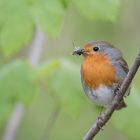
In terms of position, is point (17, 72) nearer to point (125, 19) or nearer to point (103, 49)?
point (103, 49)

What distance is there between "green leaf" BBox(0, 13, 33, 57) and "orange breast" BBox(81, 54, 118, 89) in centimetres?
38

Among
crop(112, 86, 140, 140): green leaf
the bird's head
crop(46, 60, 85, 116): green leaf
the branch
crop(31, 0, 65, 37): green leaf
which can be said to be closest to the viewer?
the branch

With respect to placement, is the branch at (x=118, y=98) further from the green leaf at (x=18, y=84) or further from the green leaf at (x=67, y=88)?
the green leaf at (x=18, y=84)

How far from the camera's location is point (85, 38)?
582 centimetres

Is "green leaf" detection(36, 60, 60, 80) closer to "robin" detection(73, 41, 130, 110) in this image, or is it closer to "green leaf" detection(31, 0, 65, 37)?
"robin" detection(73, 41, 130, 110)

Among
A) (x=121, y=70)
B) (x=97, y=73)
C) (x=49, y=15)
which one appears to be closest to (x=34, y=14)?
(x=49, y=15)

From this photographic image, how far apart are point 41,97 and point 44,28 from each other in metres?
3.07

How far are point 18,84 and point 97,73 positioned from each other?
69 centimetres

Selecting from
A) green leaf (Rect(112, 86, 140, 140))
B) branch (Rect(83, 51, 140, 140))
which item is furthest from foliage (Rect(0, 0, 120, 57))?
green leaf (Rect(112, 86, 140, 140))

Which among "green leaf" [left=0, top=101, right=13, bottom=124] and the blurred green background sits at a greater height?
the blurred green background

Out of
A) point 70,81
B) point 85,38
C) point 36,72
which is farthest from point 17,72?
point 85,38

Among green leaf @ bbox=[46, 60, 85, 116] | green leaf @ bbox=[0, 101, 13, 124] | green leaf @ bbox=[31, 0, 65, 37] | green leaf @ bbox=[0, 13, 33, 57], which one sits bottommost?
green leaf @ bbox=[0, 101, 13, 124]

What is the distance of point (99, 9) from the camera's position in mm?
3154

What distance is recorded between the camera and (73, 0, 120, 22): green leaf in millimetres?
3104
